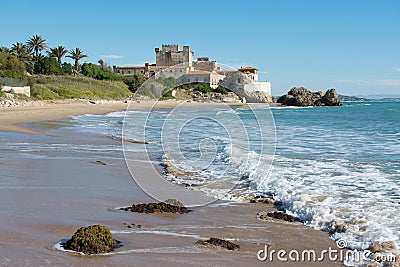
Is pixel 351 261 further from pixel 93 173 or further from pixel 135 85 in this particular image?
pixel 135 85

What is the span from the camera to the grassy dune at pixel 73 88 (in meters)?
45.7

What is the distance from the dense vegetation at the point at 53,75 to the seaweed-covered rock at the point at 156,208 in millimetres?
35509

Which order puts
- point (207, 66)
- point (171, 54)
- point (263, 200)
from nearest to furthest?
point (263, 200) < point (207, 66) < point (171, 54)

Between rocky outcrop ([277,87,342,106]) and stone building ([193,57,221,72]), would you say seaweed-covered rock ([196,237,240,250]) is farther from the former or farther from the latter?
rocky outcrop ([277,87,342,106])

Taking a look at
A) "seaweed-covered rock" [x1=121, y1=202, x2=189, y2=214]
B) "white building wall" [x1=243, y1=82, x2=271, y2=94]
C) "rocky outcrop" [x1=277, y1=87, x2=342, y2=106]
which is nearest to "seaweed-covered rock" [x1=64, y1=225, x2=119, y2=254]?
"seaweed-covered rock" [x1=121, y1=202, x2=189, y2=214]

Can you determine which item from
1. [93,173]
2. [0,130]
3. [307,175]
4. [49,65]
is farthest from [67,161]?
[49,65]

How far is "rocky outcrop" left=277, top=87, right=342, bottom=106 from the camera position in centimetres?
9462

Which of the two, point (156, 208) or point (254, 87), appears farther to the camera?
point (254, 87)

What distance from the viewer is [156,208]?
19.4 feet

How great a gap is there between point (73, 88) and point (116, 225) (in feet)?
176

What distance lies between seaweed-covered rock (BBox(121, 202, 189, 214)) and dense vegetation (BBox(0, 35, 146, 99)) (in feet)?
116

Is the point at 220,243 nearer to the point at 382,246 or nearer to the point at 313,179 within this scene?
the point at 382,246

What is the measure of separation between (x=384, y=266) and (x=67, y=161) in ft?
23.2

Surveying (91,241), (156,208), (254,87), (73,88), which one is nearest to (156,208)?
(156,208)
